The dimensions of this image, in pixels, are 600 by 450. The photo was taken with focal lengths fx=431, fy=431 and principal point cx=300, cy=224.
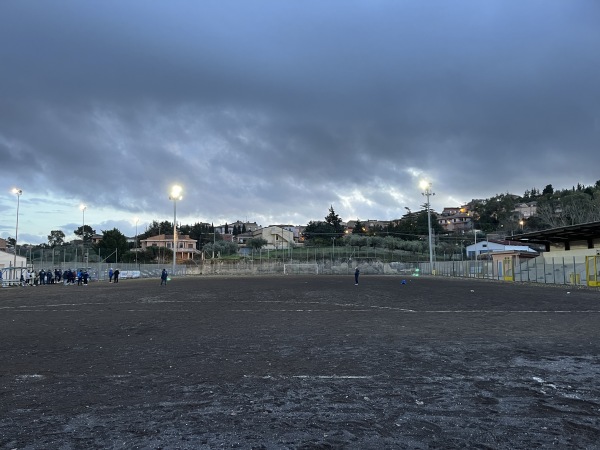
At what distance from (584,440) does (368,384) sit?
251 cm

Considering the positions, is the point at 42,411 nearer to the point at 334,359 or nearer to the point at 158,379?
the point at 158,379

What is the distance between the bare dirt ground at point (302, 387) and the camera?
13.5 ft

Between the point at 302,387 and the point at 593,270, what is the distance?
3389 centimetres

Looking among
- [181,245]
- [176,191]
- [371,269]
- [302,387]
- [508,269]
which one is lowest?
[302,387]

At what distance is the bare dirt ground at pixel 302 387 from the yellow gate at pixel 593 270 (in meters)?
24.3

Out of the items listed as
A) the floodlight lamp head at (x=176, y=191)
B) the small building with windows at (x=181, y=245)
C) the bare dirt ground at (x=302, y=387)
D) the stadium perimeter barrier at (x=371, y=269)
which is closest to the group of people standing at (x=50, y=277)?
the stadium perimeter barrier at (x=371, y=269)

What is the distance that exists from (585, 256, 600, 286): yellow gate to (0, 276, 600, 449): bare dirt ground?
24280mm

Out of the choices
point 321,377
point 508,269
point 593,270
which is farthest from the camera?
point 508,269

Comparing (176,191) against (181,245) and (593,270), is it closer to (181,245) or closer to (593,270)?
(593,270)

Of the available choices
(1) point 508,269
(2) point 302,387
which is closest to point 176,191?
(1) point 508,269

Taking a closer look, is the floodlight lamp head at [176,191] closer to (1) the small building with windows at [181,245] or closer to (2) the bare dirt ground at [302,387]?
(2) the bare dirt ground at [302,387]

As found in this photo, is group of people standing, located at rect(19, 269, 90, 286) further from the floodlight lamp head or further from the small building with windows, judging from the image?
the small building with windows

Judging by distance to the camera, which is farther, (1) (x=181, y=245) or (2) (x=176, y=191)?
(1) (x=181, y=245)

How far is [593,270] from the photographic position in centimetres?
3178
